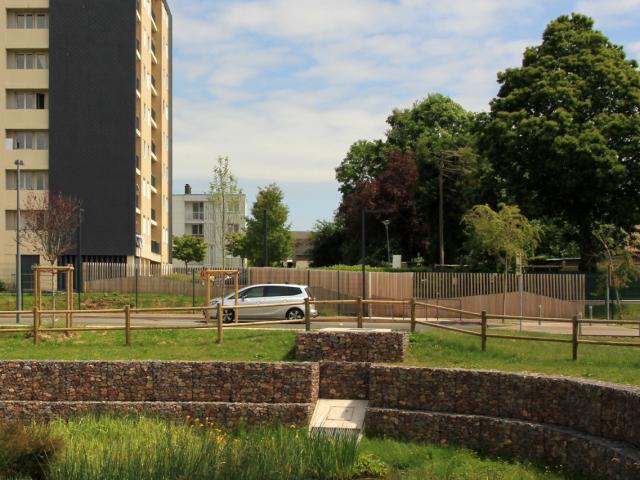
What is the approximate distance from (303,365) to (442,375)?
3.30 m

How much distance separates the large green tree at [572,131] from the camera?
4484 centimetres

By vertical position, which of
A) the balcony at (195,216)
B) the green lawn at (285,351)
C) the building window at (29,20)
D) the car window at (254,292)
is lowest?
the green lawn at (285,351)

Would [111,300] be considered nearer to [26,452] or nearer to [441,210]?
[441,210]

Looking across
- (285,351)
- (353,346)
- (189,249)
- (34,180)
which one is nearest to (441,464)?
(353,346)

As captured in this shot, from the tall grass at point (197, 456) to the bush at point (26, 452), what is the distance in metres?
0.26

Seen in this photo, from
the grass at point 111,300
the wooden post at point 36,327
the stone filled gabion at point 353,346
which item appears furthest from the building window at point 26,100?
the stone filled gabion at point 353,346

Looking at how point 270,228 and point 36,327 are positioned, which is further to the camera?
point 270,228

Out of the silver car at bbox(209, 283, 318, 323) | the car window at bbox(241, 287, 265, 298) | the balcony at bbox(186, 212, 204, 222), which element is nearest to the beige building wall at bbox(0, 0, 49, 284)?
the car window at bbox(241, 287, 265, 298)

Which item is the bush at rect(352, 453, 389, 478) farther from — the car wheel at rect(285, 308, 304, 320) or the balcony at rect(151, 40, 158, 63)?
the balcony at rect(151, 40, 158, 63)

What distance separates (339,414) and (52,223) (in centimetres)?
3200

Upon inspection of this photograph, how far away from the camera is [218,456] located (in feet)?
51.8

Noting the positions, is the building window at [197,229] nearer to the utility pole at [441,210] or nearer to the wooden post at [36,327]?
the utility pole at [441,210]

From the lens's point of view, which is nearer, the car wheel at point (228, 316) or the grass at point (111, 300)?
the car wheel at point (228, 316)

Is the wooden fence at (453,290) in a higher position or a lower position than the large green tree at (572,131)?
lower
